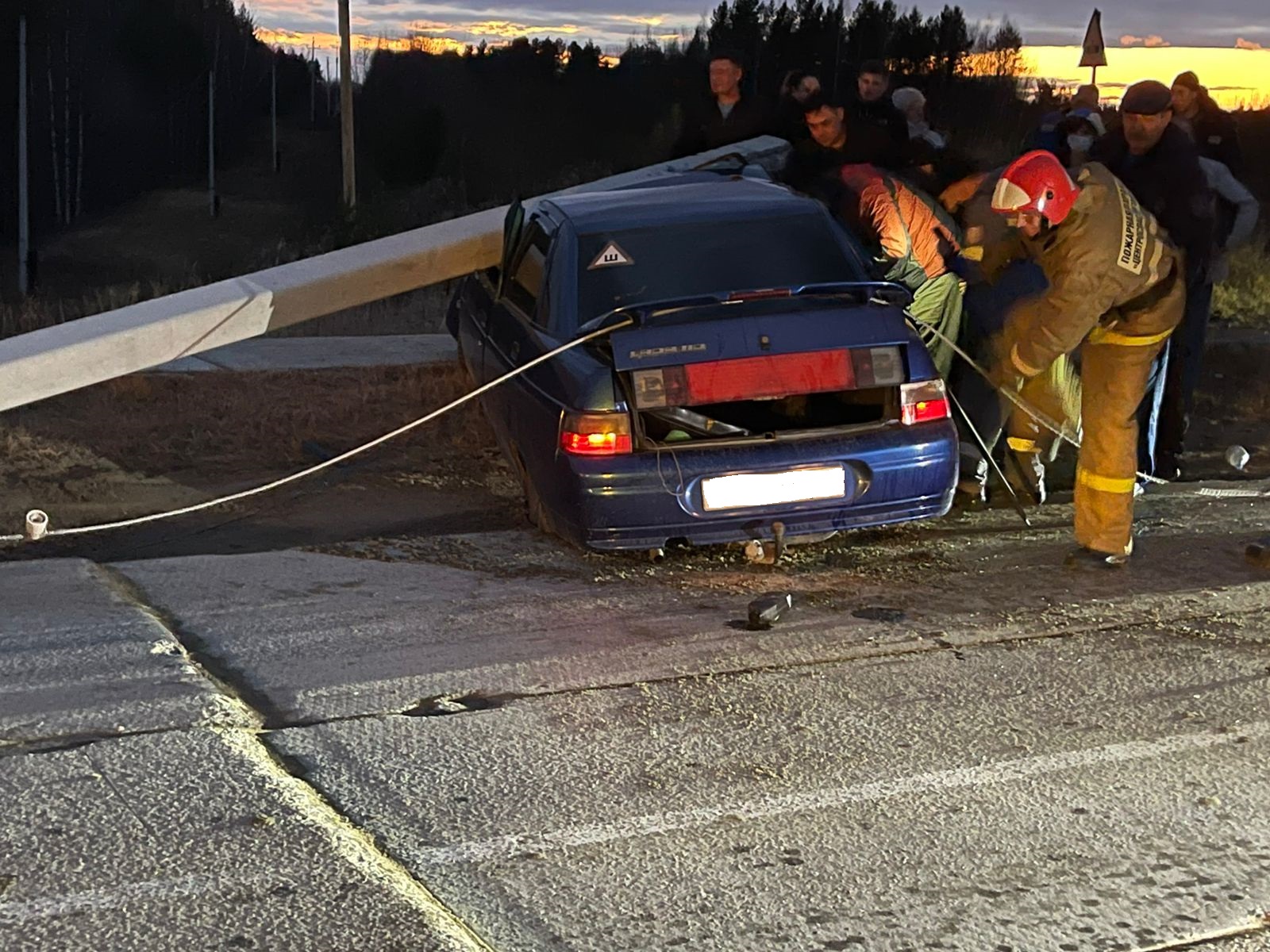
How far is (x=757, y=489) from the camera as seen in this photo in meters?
6.45

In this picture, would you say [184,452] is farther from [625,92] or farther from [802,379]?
[625,92]

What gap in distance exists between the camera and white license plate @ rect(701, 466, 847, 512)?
6.44m

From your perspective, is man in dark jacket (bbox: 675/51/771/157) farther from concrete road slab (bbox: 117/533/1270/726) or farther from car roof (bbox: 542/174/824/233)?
concrete road slab (bbox: 117/533/1270/726)

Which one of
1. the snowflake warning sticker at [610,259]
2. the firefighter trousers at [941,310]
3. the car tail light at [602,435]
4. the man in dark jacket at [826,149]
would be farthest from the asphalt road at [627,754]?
the man in dark jacket at [826,149]

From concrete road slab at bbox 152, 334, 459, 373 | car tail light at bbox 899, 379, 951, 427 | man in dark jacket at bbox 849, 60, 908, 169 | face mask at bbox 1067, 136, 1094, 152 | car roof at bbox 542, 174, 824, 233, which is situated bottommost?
concrete road slab at bbox 152, 334, 459, 373

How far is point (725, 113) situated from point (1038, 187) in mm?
4324

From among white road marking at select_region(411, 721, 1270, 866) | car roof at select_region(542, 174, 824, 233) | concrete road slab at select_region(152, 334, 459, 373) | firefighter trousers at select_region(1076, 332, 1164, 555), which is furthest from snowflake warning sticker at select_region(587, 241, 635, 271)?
concrete road slab at select_region(152, 334, 459, 373)

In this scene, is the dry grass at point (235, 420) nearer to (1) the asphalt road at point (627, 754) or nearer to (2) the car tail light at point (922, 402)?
(1) the asphalt road at point (627, 754)

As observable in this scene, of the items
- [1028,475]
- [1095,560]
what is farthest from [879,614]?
[1028,475]

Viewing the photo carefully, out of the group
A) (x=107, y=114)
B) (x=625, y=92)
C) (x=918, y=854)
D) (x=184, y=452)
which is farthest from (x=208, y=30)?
(x=918, y=854)

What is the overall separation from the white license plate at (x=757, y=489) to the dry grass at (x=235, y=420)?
3242 mm

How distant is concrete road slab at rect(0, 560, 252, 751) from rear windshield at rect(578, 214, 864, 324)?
7.70 feet

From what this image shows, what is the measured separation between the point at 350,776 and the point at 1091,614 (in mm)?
3112

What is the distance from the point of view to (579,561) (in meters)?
7.03
